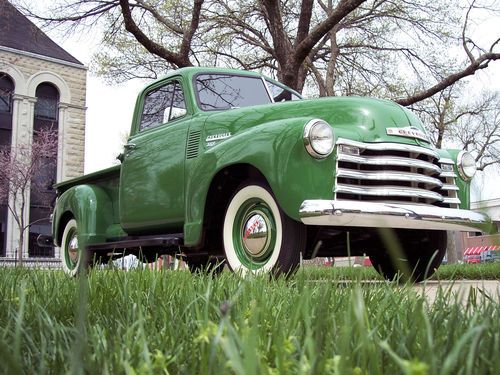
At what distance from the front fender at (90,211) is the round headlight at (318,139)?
3.30m

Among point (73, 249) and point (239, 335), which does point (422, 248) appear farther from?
point (239, 335)

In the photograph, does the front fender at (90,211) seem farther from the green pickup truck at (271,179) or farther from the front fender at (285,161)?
the front fender at (285,161)

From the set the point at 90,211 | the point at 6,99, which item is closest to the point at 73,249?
the point at 90,211

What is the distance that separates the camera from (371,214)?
3.54 m

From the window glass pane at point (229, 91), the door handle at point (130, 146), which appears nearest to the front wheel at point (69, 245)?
the door handle at point (130, 146)

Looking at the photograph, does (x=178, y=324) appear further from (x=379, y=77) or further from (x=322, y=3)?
(x=322, y=3)

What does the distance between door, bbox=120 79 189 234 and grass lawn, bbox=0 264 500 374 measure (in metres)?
2.70

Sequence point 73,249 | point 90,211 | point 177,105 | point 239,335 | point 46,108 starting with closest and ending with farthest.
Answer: point 239,335 < point 177,105 < point 90,211 < point 73,249 < point 46,108

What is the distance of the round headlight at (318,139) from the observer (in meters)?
3.65

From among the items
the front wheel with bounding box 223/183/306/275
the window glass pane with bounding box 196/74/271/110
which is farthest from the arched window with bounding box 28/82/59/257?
the front wheel with bounding box 223/183/306/275

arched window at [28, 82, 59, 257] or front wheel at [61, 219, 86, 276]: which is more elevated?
arched window at [28, 82, 59, 257]

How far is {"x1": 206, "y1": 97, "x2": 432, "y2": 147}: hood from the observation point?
4164 mm

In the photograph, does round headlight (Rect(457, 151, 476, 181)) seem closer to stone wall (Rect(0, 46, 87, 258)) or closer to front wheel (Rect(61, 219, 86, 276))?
front wheel (Rect(61, 219, 86, 276))

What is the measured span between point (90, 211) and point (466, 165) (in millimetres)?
4086
